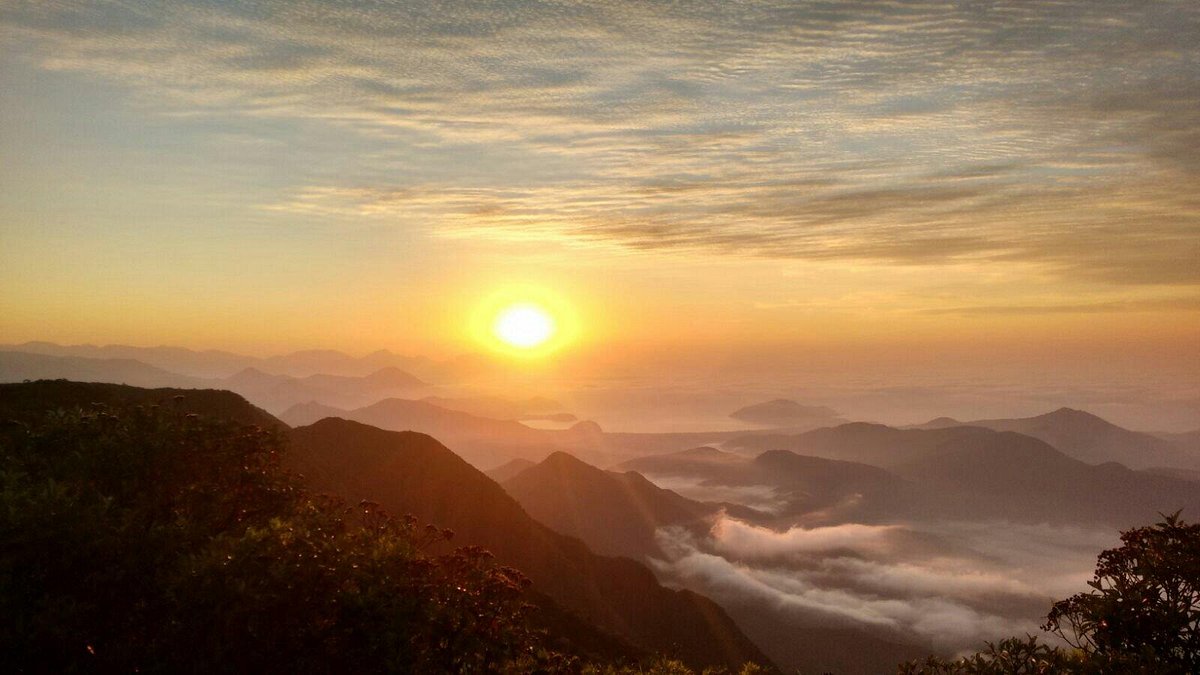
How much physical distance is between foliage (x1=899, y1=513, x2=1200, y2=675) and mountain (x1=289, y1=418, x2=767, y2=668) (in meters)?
109

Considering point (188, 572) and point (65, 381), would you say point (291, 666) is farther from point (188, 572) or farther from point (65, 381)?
point (65, 381)

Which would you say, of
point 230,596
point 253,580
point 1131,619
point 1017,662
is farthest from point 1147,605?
point 230,596

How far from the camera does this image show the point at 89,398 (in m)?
80.1

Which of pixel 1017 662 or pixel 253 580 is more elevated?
pixel 253 580

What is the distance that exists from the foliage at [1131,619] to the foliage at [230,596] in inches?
572

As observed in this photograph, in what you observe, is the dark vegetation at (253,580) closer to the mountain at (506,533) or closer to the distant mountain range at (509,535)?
the distant mountain range at (509,535)

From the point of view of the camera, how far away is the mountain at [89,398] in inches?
2670

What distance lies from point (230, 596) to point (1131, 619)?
91.7 feet

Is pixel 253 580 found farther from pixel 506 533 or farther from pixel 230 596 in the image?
pixel 506 533

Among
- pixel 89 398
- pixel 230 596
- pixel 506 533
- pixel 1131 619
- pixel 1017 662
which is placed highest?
pixel 89 398

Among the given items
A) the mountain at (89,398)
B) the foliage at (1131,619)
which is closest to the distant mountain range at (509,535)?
the mountain at (89,398)

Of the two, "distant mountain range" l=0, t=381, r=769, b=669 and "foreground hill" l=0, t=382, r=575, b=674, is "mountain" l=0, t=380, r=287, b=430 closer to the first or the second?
"distant mountain range" l=0, t=381, r=769, b=669

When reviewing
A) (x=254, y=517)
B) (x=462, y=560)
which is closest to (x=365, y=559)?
(x=462, y=560)

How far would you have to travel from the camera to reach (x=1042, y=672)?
2212 centimetres
